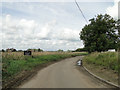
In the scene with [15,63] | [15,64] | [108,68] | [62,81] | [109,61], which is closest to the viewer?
[62,81]

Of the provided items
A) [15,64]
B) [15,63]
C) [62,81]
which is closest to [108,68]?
[62,81]

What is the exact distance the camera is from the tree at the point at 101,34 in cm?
2979

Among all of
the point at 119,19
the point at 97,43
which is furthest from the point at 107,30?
the point at 119,19

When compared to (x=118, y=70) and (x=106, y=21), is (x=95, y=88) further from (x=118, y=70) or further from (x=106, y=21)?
(x=106, y=21)

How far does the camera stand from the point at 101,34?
3012 cm

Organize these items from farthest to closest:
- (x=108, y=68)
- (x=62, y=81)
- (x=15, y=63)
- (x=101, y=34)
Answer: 1. (x=101, y=34)
2. (x=15, y=63)
3. (x=108, y=68)
4. (x=62, y=81)

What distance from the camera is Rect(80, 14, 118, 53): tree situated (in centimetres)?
2979

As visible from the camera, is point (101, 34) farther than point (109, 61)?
Yes

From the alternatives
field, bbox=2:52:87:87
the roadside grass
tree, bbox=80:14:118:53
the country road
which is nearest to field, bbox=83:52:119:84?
the roadside grass

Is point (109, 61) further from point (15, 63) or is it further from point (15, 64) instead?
point (15, 63)

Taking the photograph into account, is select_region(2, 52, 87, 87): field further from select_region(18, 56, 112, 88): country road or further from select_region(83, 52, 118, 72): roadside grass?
select_region(83, 52, 118, 72): roadside grass

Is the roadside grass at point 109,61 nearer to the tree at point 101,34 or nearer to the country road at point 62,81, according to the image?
the country road at point 62,81

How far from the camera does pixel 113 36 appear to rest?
3275 centimetres

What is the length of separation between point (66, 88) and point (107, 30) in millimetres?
28272
